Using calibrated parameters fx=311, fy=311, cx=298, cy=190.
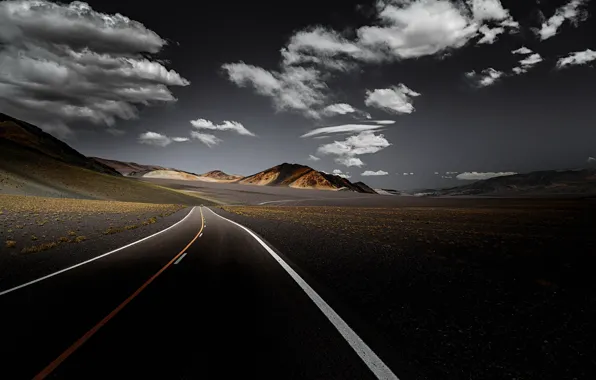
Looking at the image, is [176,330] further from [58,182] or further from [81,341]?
[58,182]

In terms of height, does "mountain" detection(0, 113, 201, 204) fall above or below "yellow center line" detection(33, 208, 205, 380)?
above

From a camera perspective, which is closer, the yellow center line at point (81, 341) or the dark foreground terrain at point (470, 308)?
the yellow center line at point (81, 341)

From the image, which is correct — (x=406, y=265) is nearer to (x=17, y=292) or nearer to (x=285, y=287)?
(x=285, y=287)

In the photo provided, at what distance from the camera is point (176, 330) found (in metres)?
4.40

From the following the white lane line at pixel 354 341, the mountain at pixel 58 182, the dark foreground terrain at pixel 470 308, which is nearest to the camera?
the white lane line at pixel 354 341

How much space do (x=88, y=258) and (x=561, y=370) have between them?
1184 centimetres

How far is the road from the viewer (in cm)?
335

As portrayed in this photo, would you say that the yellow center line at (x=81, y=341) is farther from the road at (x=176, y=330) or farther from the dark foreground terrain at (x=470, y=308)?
the dark foreground terrain at (x=470, y=308)

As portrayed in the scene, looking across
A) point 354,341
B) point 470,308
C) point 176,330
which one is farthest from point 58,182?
point 470,308

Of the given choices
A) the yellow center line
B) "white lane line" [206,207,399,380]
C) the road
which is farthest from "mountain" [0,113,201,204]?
"white lane line" [206,207,399,380]

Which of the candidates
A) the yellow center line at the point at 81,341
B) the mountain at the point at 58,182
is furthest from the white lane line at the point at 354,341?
the mountain at the point at 58,182

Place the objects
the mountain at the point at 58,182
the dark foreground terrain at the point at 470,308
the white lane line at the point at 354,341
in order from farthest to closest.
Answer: the mountain at the point at 58,182 → the dark foreground terrain at the point at 470,308 → the white lane line at the point at 354,341

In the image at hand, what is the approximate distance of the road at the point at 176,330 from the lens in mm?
3352

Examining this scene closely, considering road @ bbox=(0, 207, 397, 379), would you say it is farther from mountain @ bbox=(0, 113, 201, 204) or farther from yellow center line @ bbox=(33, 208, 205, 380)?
mountain @ bbox=(0, 113, 201, 204)
